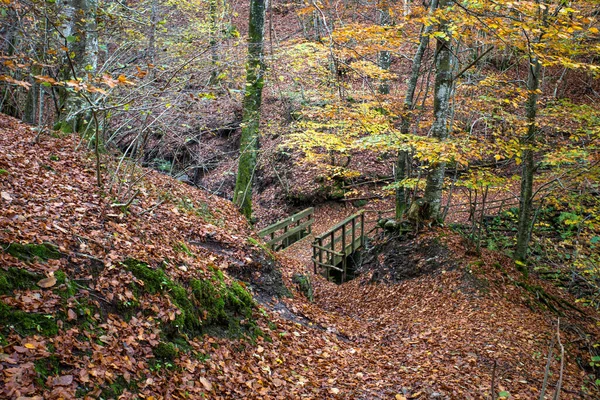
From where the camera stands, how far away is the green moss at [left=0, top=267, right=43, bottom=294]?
333cm

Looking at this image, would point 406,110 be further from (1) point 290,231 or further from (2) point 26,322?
(2) point 26,322

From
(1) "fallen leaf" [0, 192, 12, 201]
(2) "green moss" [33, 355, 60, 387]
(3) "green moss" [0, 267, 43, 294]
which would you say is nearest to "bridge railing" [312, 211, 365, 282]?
(1) "fallen leaf" [0, 192, 12, 201]

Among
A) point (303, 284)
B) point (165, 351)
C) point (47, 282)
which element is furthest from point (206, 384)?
point (303, 284)

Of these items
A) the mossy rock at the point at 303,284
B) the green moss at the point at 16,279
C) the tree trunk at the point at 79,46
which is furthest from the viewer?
the mossy rock at the point at 303,284

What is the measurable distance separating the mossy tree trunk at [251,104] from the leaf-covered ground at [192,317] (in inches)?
44.1

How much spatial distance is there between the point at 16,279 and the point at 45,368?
81cm

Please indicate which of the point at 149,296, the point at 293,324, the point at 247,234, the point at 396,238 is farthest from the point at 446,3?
the point at 149,296

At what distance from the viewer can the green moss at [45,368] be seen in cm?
293

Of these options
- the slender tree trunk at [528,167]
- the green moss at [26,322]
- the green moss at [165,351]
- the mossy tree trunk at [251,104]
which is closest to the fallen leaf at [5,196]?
the green moss at [26,322]

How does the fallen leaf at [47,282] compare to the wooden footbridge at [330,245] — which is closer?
the fallen leaf at [47,282]

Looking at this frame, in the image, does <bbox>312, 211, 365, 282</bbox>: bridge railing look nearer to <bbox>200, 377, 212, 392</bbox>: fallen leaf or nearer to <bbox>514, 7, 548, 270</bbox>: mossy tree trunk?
<bbox>514, 7, 548, 270</bbox>: mossy tree trunk

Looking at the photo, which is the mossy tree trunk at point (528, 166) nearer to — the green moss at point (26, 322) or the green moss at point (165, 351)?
the green moss at point (165, 351)

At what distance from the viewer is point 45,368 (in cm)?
304

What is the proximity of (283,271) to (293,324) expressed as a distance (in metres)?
1.95
